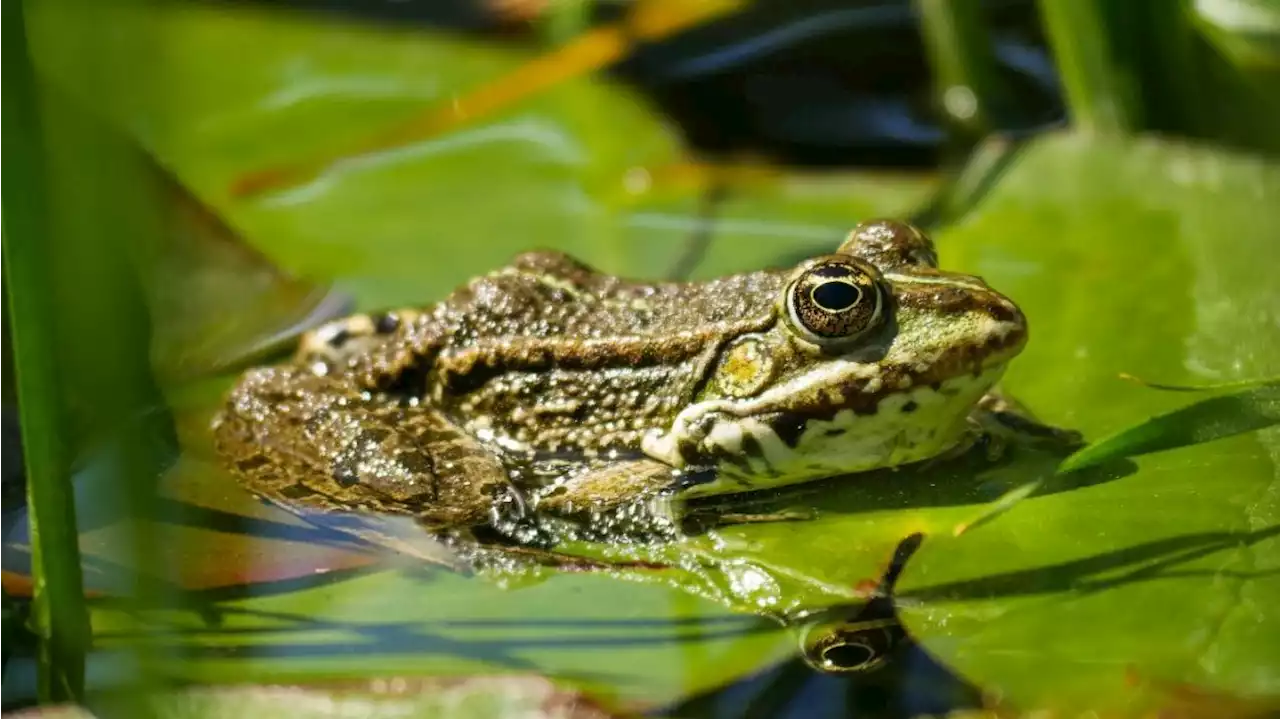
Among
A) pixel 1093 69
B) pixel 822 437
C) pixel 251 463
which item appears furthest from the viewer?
pixel 1093 69

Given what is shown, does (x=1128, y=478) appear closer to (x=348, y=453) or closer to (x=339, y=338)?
(x=348, y=453)

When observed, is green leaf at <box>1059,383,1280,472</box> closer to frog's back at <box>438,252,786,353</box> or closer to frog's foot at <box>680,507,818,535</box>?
frog's foot at <box>680,507,818,535</box>

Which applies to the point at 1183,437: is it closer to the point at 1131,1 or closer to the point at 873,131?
the point at 1131,1

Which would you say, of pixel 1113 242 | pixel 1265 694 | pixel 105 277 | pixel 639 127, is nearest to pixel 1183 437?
pixel 1265 694

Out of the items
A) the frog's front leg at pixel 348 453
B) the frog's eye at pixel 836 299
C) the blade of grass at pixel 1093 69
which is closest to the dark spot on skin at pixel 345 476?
the frog's front leg at pixel 348 453

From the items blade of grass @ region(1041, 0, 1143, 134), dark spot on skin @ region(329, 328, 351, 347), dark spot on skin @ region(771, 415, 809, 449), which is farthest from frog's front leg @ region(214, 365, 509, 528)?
blade of grass @ region(1041, 0, 1143, 134)

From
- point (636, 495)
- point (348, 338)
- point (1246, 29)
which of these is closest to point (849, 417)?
point (636, 495)
